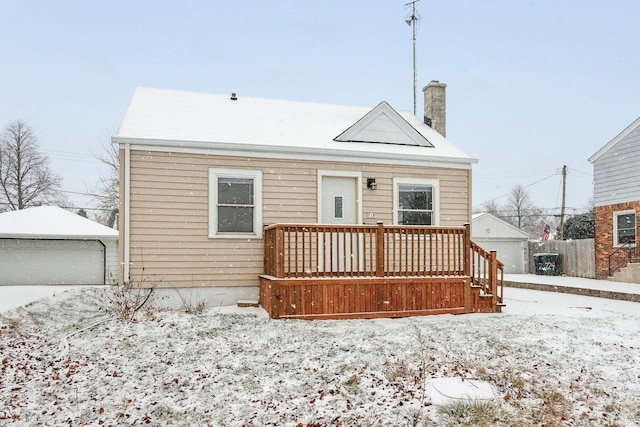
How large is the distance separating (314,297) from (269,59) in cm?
19853

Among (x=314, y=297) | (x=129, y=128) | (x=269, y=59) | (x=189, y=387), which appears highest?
(x=269, y=59)

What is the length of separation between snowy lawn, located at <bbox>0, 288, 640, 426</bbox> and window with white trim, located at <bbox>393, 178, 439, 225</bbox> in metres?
3.11

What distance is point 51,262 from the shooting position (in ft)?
61.9

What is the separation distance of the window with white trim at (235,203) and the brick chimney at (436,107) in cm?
557

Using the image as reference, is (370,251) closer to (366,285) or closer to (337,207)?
(366,285)

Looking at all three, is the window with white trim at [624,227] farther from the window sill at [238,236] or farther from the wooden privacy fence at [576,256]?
the window sill at [238,236]

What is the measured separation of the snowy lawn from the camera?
4883mm

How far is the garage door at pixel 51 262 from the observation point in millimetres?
18453

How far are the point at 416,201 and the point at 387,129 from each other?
5.93 ft

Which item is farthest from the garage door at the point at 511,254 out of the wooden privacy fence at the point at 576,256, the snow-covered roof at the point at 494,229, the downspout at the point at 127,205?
the downspout at the point at 127,205

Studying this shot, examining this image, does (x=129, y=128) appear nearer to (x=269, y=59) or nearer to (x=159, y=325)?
(x=159, y=325)

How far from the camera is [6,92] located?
106438 millimetres

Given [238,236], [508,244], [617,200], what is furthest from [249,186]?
[508,244]

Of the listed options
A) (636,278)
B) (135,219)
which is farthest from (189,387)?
(636,278)
